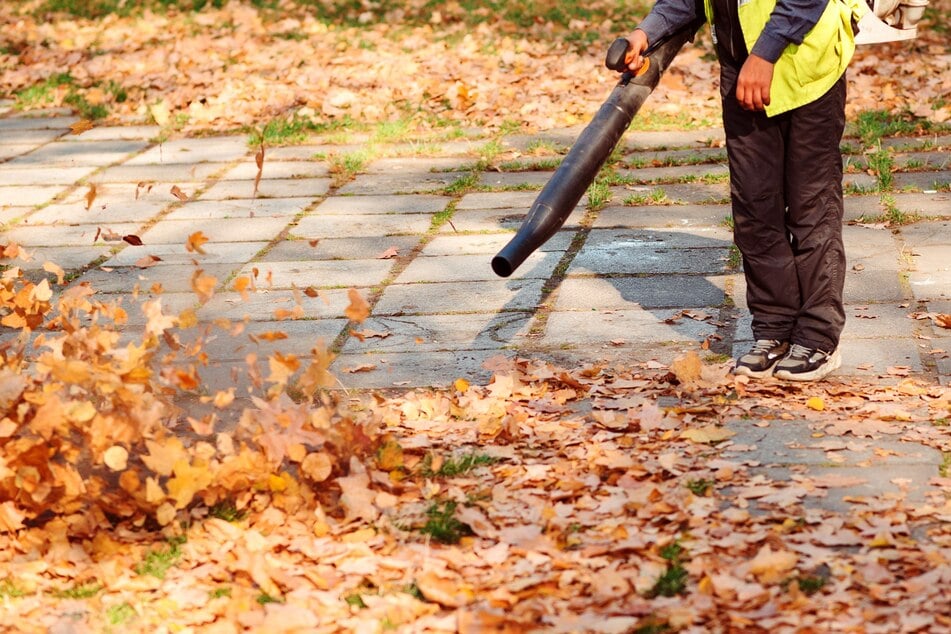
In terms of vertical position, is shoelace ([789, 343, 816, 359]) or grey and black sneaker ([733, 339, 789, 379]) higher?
shoelace ([789, 343, 816, 359])

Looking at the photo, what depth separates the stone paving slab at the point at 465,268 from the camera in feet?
17.5

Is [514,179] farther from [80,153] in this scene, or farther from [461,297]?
[80,153]

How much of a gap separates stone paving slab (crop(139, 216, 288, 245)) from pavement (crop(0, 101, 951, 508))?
0.05 feet

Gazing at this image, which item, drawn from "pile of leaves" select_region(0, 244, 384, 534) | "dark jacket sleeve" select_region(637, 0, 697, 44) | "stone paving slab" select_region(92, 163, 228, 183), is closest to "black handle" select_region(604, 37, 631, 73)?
"dark jacket sleeve" select_region(637, 0, 697, 44)

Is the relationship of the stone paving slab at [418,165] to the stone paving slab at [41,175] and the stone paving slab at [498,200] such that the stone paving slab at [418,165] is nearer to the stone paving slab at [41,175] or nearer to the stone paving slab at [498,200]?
the stone paving slab at [498,200]

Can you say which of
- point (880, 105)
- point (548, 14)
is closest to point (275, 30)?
point (548, 14)

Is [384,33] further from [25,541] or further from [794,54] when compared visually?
[25,541]

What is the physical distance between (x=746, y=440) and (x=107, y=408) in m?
1.73

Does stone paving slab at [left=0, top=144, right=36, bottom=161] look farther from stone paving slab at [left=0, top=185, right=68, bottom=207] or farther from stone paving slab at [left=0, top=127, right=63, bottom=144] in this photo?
stone paving slab at [left=0, top=185, right=68, bottom=207]

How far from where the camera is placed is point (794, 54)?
3.89 m

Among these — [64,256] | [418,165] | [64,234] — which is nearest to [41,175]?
[64,234]

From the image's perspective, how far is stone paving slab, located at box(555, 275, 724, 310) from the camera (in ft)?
16.3

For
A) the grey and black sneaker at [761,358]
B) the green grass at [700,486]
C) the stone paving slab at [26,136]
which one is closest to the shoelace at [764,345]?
the grey and black sneaker at [761,358]

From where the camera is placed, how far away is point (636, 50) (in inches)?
165
